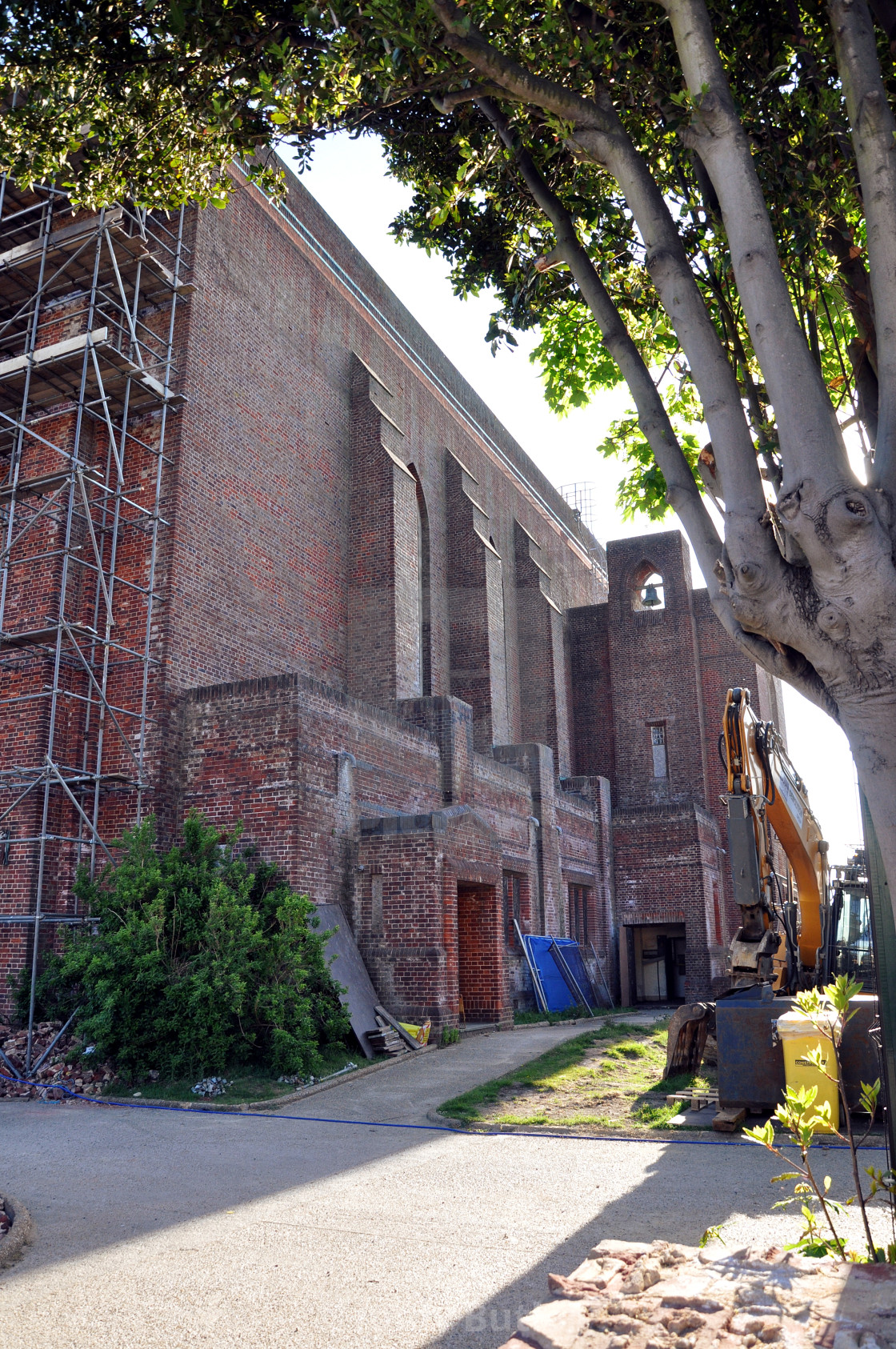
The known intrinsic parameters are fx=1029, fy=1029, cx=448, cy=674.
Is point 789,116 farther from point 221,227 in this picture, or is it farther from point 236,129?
point 221,227

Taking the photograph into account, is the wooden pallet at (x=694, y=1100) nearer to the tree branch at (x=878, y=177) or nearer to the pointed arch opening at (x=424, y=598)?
the tree branch at (x=878, y=177)

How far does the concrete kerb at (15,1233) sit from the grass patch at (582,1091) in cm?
429

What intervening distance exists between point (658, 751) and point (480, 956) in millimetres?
15585

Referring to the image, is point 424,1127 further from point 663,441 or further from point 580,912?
point 580,912

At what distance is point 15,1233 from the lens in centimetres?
531

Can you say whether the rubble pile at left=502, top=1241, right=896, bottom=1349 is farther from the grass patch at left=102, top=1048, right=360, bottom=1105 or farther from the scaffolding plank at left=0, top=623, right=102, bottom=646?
the scaffolding plank at left=0, top=623, right=102, bottom=646

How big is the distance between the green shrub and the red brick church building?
1329mm

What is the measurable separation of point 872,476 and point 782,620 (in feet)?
2.24

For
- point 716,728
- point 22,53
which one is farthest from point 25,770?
point 716,728

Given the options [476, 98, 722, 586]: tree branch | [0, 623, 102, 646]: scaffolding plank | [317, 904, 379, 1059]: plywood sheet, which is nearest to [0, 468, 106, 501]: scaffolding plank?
[0, 623, 102, 646]: scaffolding plank

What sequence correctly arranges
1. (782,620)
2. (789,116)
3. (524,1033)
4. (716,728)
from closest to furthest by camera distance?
(782,620) < (789,116) < (524,1033) < (716,728)

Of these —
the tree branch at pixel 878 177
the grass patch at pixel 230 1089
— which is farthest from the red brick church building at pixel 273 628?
the tree branch at pixel 878 177

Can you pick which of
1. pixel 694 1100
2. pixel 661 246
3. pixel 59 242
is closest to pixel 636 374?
pixel 661 246

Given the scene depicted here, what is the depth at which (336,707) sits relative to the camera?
1471 centimetres
